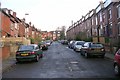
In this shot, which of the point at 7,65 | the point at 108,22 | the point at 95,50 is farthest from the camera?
the point at 108,22

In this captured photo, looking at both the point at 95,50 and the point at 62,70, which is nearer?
the point at 62,70

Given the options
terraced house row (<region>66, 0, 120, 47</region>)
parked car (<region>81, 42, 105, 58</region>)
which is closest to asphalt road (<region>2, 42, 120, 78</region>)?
parked car (<region>81, 42, 105, 58</region>)

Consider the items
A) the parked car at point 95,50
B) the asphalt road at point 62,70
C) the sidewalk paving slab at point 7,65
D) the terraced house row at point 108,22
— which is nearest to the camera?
the asphalt road at point 62,70

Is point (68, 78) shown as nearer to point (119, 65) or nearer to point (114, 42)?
point (119, 65)

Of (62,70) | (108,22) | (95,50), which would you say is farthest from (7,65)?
(108,22)

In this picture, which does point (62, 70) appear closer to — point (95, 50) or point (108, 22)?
point (95, 50)

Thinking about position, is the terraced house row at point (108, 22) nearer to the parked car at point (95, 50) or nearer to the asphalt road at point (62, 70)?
the parked car at point (95, 50)

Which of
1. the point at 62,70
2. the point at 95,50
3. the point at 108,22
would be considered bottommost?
the point at 62,70

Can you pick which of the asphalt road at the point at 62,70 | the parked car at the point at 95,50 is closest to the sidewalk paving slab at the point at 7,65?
the asphalt road at the point at 62,70

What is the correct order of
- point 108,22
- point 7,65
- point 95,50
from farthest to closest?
1. point 108,22
2. point 95,50
3. point 7,65

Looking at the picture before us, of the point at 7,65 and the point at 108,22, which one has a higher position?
the point at 108,22

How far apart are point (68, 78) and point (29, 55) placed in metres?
9.47

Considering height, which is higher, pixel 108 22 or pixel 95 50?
pixel 108 22

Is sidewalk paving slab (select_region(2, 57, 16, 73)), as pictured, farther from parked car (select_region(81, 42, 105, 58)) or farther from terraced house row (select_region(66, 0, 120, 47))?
terraced house row (select_region(66, 0, 120, 47))
